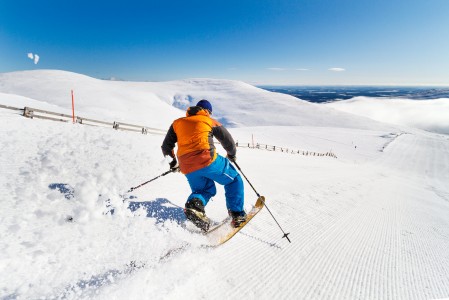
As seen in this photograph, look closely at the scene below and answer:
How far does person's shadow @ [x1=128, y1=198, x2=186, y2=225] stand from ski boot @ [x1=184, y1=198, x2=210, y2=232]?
0.46 m

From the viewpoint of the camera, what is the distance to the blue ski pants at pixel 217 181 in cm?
389

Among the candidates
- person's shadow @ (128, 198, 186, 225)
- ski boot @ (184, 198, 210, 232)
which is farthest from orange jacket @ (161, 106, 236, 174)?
person's shadow @ (128, 198, 186, 225)

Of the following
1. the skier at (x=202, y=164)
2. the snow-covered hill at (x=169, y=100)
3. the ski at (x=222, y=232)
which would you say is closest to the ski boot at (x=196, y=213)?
the skier at (x=202, y=164)

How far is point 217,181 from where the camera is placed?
13.3 ft

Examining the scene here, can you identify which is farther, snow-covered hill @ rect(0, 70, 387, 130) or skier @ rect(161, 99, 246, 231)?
snow-covered hill @ rect(0, 70, 387, 130)

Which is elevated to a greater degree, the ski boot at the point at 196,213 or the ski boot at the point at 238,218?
the ski boot at the point at 196,213

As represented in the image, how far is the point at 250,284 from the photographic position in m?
3.04

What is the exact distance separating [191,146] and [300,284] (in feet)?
7.51

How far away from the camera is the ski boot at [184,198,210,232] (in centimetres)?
382

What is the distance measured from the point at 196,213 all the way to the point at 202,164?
73 cm

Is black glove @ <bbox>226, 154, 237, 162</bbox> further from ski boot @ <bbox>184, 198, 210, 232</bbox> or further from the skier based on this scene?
ski boot @ <bbox>184, 198, 210, 232</bbox>

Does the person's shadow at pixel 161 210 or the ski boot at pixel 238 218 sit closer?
the ski boot at pixel 238 218

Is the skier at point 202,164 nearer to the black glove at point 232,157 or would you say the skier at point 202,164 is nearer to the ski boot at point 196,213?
the ski boot at point 196,213

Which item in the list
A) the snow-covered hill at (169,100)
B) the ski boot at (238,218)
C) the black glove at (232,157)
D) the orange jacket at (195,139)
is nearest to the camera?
the orange jacket at (195,139)
